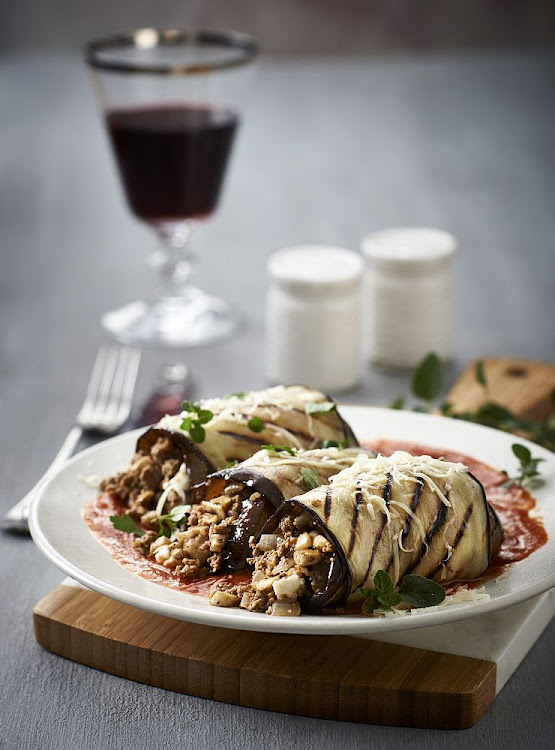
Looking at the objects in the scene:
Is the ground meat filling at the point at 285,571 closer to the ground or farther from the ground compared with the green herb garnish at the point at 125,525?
farther from the ground

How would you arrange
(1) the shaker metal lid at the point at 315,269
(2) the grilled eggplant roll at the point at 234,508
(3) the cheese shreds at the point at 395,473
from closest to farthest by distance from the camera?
(3) the cheese shreds at the point at 395,473, (2) the grilled eggplant roll at the point at 234,508, (1) the shaker metal lid at the point at 315,269

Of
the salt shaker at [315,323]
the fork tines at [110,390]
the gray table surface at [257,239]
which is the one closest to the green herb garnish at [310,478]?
the gray table surface at [257,239]

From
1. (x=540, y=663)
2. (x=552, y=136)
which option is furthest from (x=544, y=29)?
(x=540, y=663)

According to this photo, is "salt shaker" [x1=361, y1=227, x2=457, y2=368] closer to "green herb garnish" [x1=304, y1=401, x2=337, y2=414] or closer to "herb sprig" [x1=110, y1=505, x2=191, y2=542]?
"green herb garnish" [x1=304, y1=401, x2=337, y2=414]

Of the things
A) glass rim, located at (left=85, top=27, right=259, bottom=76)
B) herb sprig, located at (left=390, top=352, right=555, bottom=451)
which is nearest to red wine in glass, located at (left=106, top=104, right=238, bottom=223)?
glass rim, located at (left=85, top=27, right=259, bottom=76)

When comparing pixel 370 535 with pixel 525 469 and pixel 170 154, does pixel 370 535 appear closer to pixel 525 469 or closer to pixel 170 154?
pixel 525 469

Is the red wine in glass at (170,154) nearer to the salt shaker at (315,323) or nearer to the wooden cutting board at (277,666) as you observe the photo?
the salt shaker at (315,323)

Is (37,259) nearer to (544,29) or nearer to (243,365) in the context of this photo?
(243,365)
